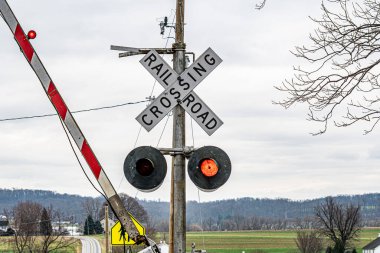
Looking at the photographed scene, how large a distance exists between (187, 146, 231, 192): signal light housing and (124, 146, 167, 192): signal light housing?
31 cm

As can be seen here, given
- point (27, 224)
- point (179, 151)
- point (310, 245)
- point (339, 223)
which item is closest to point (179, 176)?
point (179, 151)

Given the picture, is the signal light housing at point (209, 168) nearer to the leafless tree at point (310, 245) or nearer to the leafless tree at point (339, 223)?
the leafless tree at point (339, 223)

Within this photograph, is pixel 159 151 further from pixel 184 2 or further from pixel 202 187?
pixel 184 2

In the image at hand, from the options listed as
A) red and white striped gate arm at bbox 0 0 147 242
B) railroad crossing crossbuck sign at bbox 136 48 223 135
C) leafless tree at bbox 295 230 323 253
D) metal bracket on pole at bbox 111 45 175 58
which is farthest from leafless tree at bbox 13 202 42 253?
railroad crossing crossbuck sign at bbox 136 48 223 135

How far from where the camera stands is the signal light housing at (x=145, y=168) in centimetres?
928

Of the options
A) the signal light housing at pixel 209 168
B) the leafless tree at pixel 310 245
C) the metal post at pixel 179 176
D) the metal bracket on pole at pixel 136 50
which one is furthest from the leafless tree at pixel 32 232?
the signal light housing at pixel 209 168

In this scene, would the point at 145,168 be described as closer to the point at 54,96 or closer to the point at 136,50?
the point at 54,96

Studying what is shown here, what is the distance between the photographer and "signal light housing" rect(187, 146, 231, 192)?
9211 mm

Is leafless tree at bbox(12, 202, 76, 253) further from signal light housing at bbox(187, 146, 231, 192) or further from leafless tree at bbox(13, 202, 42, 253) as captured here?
signal light housing at bbox(187, 146, 231, 192)

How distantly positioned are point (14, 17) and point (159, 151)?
2124mm

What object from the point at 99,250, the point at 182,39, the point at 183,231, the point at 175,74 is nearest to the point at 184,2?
the point at 182,39

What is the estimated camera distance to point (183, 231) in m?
9.84

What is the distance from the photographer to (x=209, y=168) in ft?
30.4

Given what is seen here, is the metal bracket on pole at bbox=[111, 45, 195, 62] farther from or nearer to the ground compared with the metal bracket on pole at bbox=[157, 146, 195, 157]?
farther from the ground
